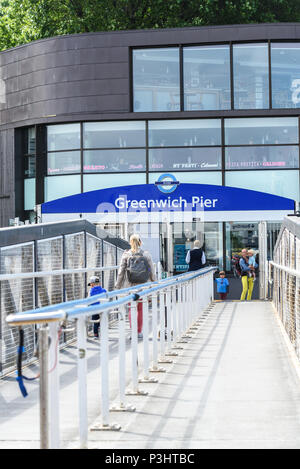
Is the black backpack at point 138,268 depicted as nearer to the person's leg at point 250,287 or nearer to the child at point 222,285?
the child at point 222,285

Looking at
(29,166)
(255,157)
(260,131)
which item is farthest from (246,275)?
(29,166)

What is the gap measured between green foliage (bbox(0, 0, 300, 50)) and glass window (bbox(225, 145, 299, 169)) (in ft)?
35.6

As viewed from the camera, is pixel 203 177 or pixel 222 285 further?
pixel 203 177

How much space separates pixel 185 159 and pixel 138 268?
13856 millimetres

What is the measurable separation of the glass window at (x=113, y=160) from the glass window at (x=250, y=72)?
11.5ft

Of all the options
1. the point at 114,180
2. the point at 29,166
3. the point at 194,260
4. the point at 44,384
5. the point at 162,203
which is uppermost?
the point at 29,166

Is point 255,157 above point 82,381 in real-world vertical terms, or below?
above

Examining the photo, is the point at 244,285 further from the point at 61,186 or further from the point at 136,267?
the point at 136,267

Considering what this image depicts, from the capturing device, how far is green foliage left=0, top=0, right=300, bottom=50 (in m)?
34.4

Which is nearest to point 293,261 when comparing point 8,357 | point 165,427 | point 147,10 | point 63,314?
point 8,357

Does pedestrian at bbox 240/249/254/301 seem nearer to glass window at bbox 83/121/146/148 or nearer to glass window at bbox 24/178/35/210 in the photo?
glass window at bbox 83/121/146/148

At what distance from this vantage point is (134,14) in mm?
36000

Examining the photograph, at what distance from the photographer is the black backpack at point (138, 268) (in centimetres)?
1193

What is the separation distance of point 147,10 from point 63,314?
33800mm
